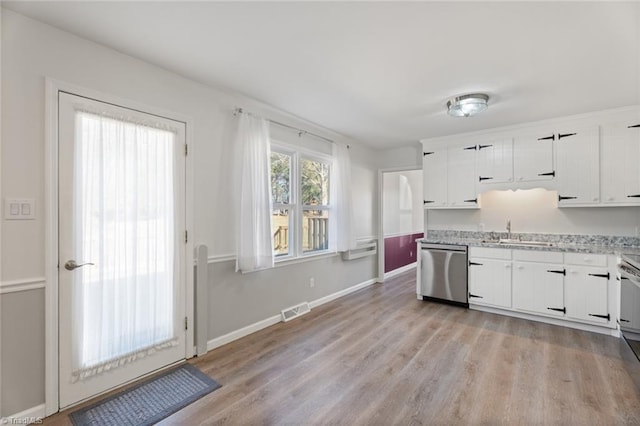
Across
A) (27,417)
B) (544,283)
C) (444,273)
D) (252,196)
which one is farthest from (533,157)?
(27,417)

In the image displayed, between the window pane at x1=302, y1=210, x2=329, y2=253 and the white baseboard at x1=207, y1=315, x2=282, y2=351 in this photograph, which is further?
the window pane at x1=302, y1=210, x2=329, y2=253

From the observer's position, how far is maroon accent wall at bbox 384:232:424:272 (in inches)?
238

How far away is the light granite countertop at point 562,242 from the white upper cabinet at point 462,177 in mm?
549

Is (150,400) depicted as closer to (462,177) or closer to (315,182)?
(315,182)

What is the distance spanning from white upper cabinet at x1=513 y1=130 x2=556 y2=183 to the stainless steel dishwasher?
1241 millimetres

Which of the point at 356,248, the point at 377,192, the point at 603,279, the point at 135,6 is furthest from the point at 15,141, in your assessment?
the point at 603,279

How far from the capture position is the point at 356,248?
4.93 metres

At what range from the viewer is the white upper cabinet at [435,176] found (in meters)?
4.57

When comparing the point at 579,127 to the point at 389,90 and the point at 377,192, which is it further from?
the point at 377,192

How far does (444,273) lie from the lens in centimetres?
429

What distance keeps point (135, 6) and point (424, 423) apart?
10.1 ft

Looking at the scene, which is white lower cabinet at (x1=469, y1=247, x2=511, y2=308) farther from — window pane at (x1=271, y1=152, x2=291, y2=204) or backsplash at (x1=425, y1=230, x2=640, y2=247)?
window pane at (x1=271, y1=152, x2=291, y2=204)

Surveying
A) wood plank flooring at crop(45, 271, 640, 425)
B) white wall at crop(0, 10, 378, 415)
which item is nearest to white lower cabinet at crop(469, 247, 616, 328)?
wood plank flooring at crop(45, 271, 640, 425)

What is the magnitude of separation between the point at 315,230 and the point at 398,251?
2.86 meters
